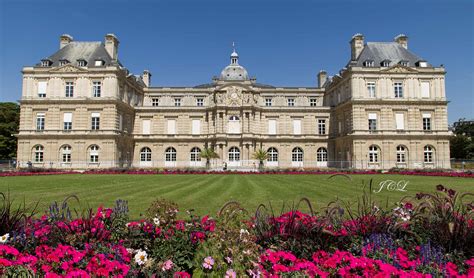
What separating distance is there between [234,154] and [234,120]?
187 inches

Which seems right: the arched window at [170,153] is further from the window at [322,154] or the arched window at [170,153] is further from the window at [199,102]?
the window at [322,154]

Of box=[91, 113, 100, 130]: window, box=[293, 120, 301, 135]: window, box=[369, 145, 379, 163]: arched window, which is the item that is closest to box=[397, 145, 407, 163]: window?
box=[369, 145, 379, 163]: arched window

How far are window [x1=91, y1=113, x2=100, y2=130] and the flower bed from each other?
35865mm

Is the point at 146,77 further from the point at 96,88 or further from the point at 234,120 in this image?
the point at 234,120

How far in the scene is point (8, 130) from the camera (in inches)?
1875

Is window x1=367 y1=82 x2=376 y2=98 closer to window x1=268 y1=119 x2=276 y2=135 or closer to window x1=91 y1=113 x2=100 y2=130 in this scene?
window x1=268 y1=119 x2=276 y2=135

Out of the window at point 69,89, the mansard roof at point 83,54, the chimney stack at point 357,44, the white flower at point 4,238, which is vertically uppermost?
the chimney stack at point 357,44

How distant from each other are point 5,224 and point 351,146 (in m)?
38.2

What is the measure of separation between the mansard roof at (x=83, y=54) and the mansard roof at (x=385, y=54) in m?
30.9

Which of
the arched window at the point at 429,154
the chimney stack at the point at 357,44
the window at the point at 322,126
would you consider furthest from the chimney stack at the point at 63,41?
the arched window at the point at 429,154

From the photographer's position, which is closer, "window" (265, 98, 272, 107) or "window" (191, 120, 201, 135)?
"window" (191, 120, 201, 135)

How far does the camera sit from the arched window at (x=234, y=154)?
43.8 m

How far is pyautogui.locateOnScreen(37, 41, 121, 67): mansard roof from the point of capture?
1560 inches

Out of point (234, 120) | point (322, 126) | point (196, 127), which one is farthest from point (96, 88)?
point (322, 126)
